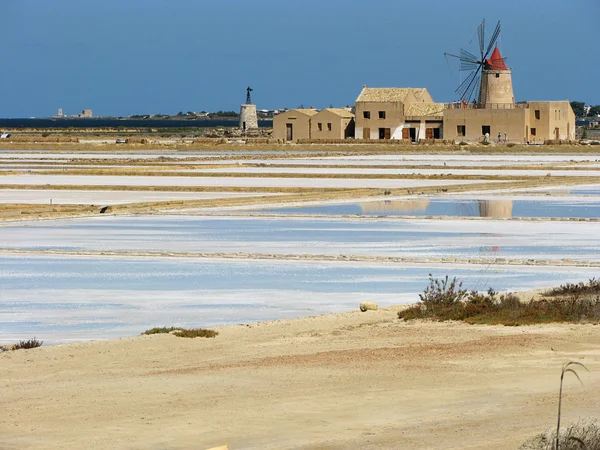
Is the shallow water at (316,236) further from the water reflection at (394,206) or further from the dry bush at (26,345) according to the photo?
the dry bush at (26,345)

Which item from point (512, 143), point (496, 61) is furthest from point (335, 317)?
point (496, 61)

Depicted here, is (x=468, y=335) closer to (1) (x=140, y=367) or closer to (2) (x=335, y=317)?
(2) (x=335, y=317)

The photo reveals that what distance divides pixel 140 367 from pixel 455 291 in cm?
390

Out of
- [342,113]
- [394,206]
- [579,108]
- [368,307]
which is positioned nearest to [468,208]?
[394,206]

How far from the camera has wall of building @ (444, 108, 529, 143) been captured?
55.8 metres

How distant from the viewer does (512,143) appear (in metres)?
54.2

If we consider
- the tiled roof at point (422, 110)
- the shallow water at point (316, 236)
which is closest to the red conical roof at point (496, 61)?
the tiled roof at point (422, 110)

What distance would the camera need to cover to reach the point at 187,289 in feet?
37.5

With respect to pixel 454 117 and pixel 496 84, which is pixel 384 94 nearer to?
pixel 454 117

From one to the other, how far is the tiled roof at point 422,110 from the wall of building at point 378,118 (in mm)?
602

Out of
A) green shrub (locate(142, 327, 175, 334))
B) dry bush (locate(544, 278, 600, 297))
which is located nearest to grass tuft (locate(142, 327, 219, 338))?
green shrub (locate(142, 327, 175, 334))

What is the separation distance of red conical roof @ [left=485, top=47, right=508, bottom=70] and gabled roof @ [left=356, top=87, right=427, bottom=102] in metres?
3.95

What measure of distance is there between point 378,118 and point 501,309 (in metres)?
49.3

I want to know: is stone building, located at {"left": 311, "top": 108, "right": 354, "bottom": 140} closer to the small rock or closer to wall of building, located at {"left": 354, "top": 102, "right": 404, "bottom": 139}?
wall of building, located at {"left": 354, "top": 102, "right": 404, "bottom": 139}
